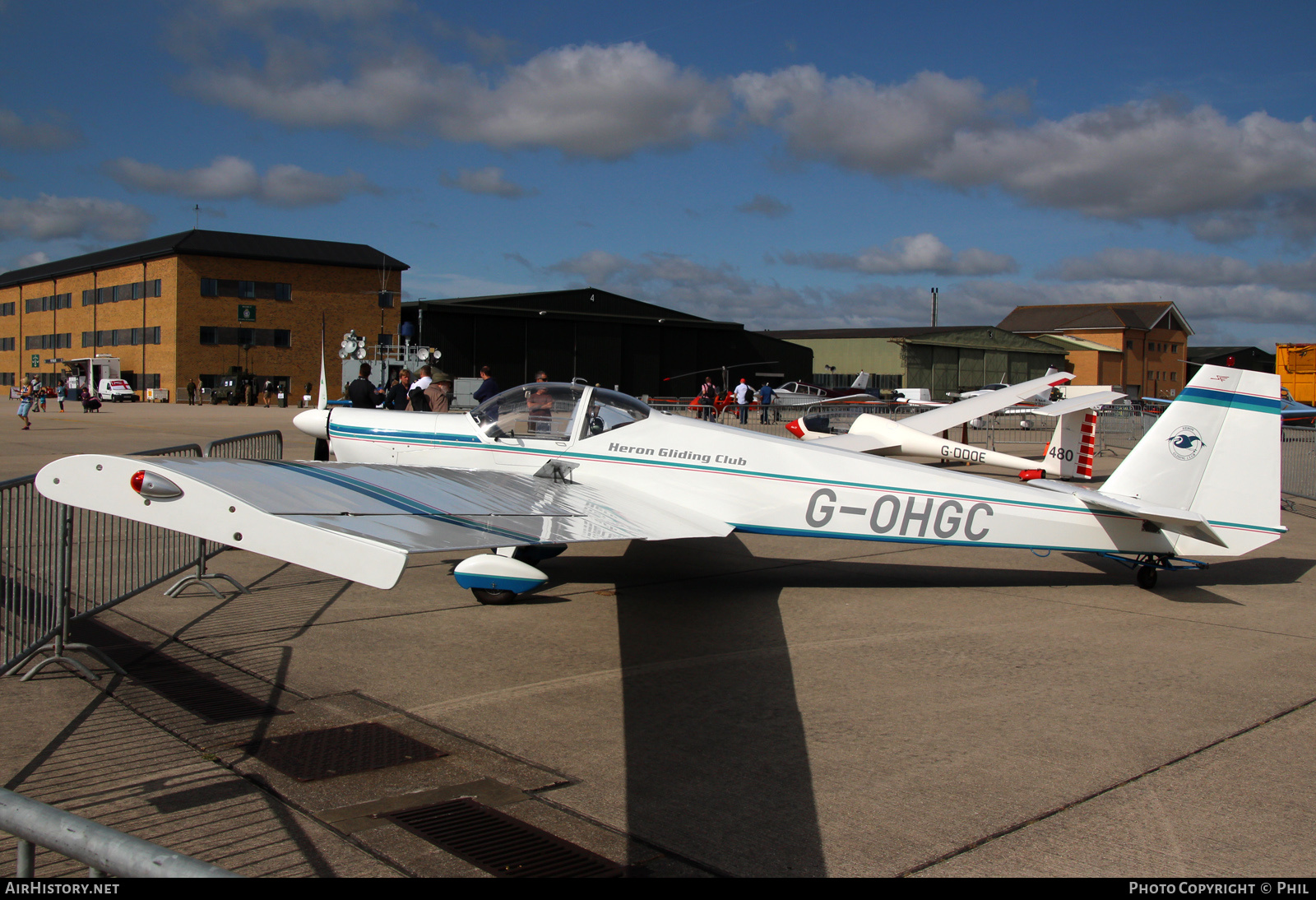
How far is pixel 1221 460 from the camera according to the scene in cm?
756

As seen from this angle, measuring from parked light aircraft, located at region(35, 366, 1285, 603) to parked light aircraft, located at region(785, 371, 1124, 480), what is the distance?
7.95 m

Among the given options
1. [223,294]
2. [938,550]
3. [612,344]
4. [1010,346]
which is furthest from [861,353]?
[938,550]

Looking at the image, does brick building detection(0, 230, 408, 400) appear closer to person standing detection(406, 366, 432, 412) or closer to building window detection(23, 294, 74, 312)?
building window detection(23, 294, 74, 312)

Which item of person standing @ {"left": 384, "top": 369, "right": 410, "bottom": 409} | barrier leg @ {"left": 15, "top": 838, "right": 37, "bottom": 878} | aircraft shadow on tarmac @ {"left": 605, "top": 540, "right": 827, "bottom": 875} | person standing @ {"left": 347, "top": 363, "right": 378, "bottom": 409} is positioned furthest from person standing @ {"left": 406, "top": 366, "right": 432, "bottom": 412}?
barrier leg @ {"left": 15, "top": 838, "right": 37, "bottom": 878}

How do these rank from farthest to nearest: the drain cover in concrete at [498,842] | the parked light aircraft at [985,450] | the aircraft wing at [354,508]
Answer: the parked light aircraft at [985,450], the aircraft wing at [354,508], the drain cover in concrete at [498,842]

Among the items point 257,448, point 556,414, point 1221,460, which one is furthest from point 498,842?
point 257,448

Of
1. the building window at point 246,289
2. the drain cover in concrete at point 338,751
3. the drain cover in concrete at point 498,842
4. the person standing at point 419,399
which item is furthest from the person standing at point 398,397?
the building window at point 246,289

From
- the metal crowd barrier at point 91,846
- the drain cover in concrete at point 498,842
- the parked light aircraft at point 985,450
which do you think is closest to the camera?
the metal crowd barrier at point 91,846

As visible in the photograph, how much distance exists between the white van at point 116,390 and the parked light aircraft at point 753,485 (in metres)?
50.9

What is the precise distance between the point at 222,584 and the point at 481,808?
4962 millimetres

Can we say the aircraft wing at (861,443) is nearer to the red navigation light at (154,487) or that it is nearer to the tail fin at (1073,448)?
the tail fin at (1073,448)

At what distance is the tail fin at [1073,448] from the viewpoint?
1606cm

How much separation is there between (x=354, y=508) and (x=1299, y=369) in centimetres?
4561

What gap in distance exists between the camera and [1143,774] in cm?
415
